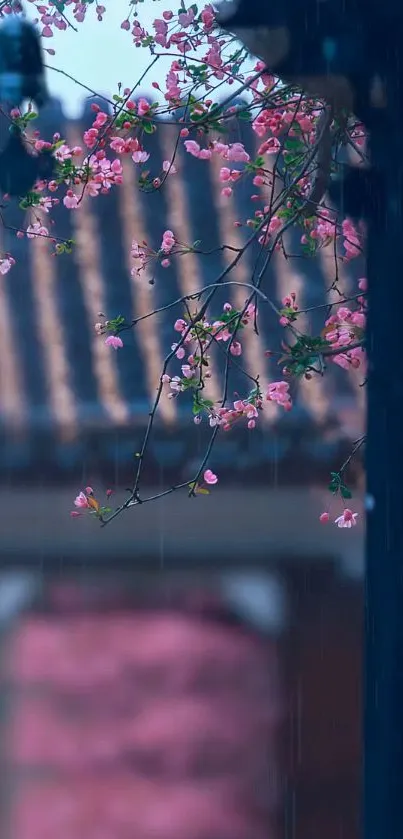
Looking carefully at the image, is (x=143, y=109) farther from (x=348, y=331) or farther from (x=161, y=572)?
(x=161, y=572)

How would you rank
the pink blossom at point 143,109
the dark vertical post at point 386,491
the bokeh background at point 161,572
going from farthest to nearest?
the bokeh background at point 161,572
the pink blossom at point 143,109
the dark vertical post at point 386,491

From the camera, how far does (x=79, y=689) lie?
102 inches

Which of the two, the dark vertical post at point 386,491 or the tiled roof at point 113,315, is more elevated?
the tiled roof at point 113,315

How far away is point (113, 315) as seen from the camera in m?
2.39

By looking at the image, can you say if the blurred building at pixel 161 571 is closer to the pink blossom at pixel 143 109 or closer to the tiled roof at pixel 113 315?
the tiled roof at pixel 113 315

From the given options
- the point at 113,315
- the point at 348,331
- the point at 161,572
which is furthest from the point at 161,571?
the point at 348,331

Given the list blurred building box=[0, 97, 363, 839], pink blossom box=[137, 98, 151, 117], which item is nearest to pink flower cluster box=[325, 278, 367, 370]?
blurred building box=[0, 97, 363, 839]

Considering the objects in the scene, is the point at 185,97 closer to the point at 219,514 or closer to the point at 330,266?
the point at 330,266

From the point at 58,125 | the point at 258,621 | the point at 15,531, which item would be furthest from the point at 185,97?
the point at 258,621

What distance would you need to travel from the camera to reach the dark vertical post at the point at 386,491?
121 centimetres

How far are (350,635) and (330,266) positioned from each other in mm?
1088

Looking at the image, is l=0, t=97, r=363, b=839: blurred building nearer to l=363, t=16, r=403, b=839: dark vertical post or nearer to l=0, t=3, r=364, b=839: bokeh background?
l=0, t=3, r=364, b=839: bokeh background

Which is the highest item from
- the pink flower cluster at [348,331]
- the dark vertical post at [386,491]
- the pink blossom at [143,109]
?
the pink blossom at [143,109]

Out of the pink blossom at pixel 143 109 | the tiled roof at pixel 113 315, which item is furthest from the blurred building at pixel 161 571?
the pink blossom at pixel 143 109
